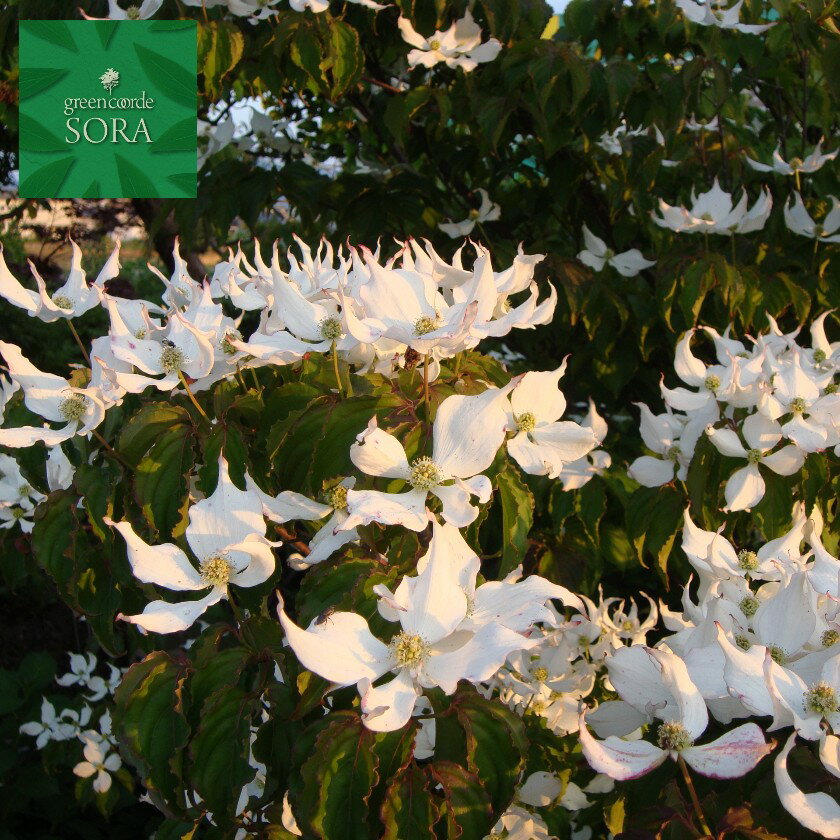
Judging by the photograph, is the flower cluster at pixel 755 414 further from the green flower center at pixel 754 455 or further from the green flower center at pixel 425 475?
the green flower center at pixel 425 475

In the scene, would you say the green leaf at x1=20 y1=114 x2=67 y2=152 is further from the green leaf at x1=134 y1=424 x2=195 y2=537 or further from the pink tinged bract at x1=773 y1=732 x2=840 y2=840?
the pink tinged bract at x1=773 y1=732 x2=840 y2=840

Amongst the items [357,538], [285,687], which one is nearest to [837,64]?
[357,538]

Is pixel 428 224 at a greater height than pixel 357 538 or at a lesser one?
lesser

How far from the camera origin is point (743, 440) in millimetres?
1540

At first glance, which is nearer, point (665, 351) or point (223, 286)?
point (223, 286)

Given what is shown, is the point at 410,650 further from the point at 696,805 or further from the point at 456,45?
the point at 456,45

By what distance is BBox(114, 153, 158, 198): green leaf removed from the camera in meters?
1.79

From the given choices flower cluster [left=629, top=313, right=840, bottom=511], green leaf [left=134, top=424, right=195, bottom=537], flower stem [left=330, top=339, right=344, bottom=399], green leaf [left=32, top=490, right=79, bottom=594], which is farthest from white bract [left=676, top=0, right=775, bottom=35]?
green leaf [left=32, top=490, right=79, bottom=594]

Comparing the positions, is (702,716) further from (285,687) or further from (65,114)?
(65,114)

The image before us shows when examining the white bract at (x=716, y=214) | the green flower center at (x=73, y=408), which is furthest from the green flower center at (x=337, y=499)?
the white bract at (x=716, y=214)

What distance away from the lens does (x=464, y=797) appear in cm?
94

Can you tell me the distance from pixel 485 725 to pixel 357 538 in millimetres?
294

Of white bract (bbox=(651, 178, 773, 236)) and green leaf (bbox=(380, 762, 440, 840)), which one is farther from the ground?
white bract (bbox=(651, 178, 773, 236))

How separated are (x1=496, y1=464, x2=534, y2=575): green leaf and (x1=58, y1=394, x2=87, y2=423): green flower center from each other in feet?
1.96
